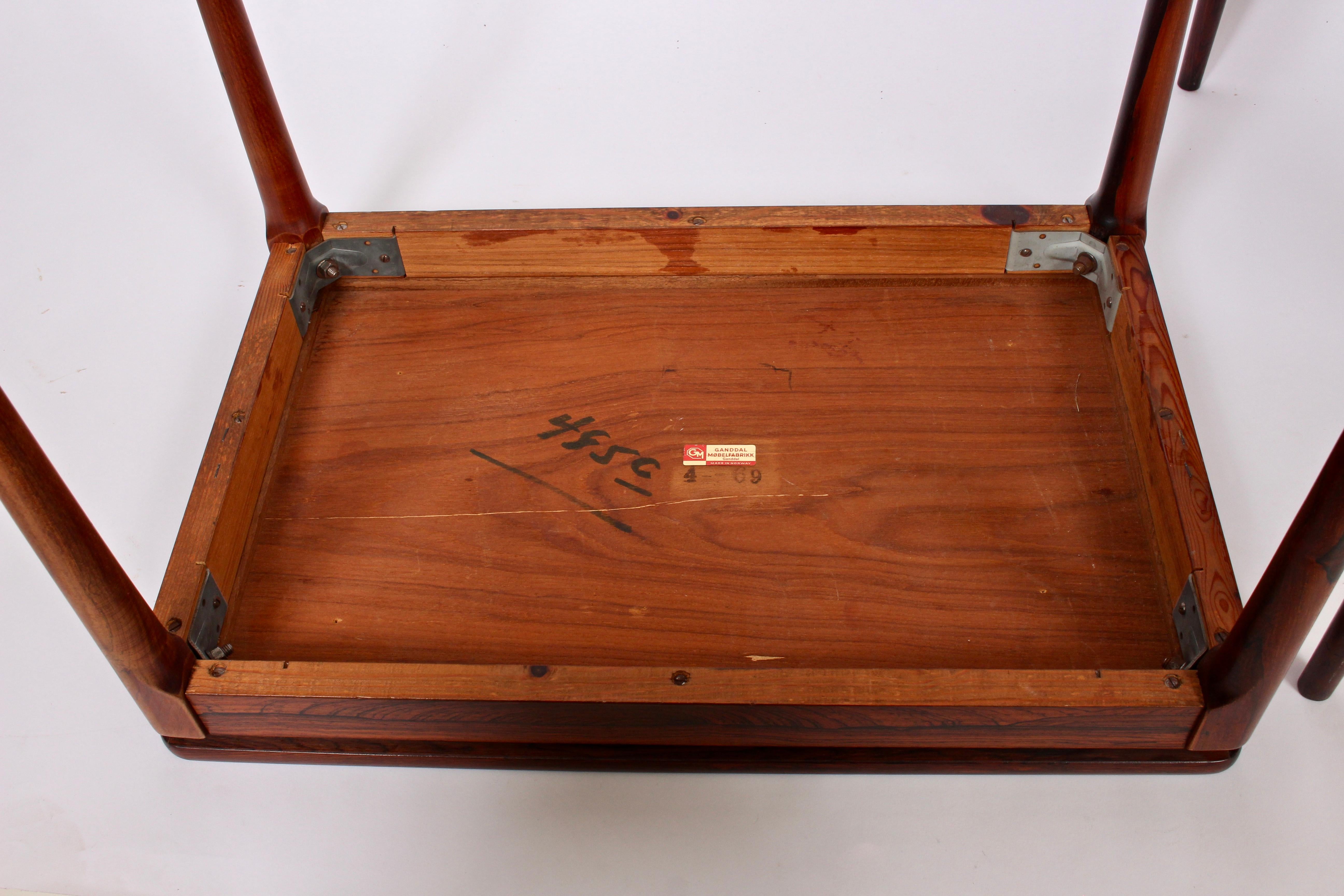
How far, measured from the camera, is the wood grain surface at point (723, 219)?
1.50 meters

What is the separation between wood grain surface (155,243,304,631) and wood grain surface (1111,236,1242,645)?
91cm

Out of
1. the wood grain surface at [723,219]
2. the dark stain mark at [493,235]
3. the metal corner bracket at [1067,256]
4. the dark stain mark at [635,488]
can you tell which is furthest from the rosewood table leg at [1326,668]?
the dark stain mark at [493,235]

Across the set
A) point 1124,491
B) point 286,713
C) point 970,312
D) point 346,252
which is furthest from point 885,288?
point 286,713

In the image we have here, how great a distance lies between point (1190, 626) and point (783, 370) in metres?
0.52

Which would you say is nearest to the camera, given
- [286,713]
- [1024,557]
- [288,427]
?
[286,713]

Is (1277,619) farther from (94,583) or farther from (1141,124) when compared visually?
(94,583)

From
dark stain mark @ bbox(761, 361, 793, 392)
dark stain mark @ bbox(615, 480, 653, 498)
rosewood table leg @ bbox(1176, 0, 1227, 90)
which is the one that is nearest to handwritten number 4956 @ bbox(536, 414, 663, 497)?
dark stain mark @ bbox(615, 480, 653, 498)

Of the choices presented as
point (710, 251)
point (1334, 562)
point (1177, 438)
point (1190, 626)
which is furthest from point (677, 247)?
point (1334, 562)

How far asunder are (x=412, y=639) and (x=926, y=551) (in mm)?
511

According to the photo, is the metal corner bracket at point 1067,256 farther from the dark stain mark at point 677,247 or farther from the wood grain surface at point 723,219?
the dark stain mark at point 677,247

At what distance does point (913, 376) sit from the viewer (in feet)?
4.81

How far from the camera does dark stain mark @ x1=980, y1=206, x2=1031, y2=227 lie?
150 centimetres

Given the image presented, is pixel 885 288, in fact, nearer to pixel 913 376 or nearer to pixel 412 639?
pixel 913 376

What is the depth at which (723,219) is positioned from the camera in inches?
59.6
